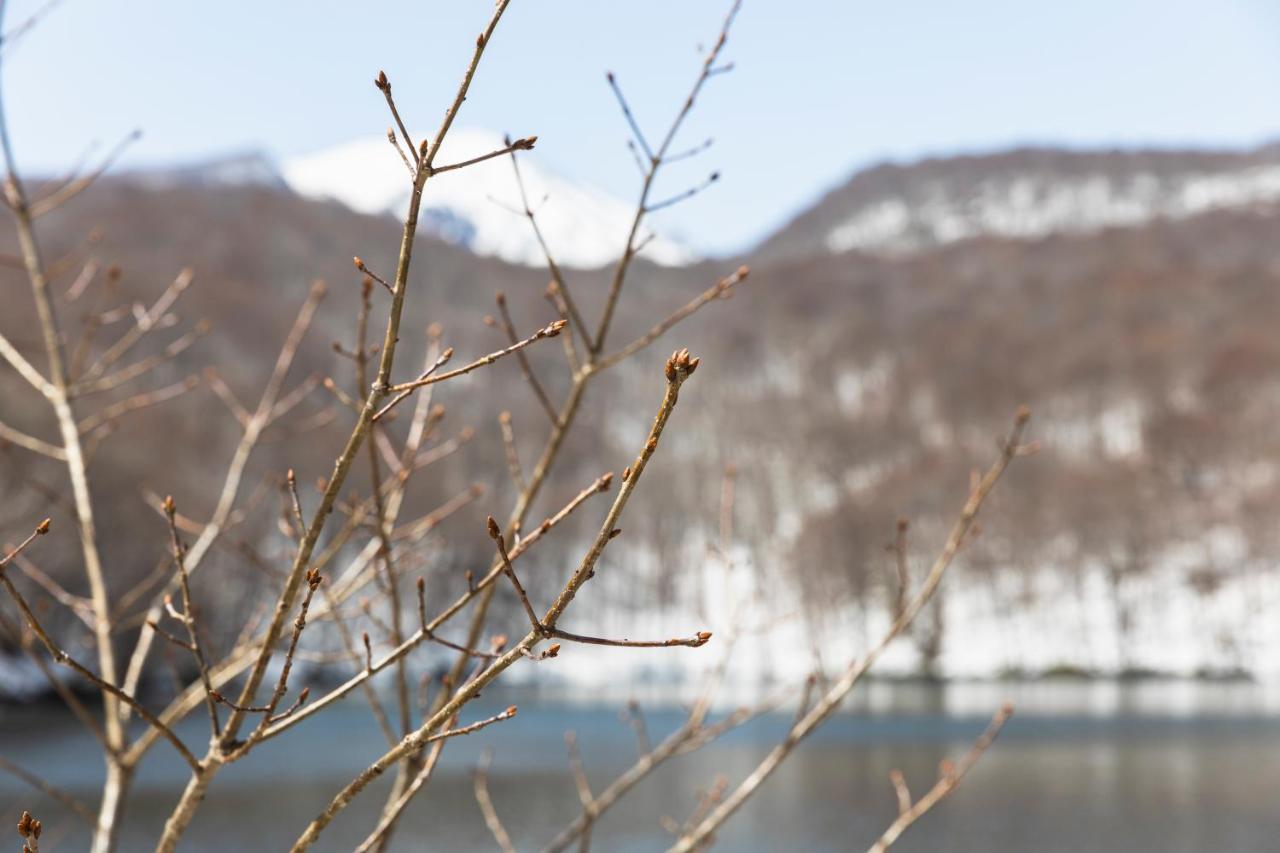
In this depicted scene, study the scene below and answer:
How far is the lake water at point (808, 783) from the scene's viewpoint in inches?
477

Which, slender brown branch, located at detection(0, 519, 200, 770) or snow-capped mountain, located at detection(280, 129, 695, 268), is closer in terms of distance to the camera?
slender brown branch, located at detection(0, 519, 200, 770)

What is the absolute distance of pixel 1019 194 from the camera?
90312 millimetres

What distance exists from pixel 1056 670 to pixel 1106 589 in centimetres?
515

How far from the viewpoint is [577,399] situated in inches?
51.7

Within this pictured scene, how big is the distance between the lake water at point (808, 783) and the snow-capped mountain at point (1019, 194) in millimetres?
64973

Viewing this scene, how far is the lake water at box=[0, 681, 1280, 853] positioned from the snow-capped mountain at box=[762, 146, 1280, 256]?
65.0 m

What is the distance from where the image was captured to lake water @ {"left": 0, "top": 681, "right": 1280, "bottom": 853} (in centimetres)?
1212

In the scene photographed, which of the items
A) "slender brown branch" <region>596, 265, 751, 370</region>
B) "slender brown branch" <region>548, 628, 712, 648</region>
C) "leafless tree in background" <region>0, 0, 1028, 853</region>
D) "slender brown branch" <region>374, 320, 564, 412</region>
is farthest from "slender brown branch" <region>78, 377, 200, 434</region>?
"slender brown branch" <region>548, 628, 712, 648</region>

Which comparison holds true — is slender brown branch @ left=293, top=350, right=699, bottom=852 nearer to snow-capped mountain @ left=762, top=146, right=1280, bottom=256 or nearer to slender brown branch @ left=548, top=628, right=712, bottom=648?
slender brown branch @ left=548, top=628, right=712, bottom=648

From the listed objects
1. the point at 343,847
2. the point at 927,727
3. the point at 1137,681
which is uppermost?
the point at 343,847

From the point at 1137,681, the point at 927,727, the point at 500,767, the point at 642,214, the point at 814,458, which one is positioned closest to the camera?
the point at 642,214

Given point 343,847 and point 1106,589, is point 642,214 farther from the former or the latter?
point 1106,589

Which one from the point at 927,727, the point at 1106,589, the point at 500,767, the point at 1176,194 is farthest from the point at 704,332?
the point at 1176,194

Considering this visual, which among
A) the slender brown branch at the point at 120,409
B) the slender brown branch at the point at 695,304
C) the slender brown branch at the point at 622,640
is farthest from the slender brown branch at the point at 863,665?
the slender brown branch at the point at 120,409
